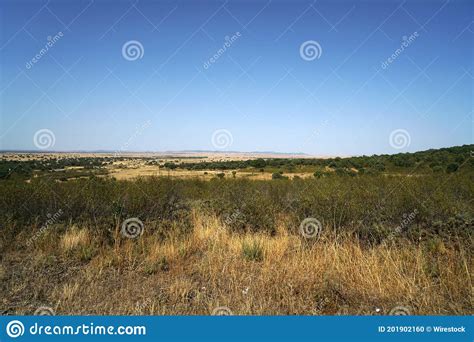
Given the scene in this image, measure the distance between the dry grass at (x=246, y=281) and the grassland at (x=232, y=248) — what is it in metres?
0.02

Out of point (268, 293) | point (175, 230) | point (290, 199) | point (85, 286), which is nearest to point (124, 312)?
point (85, 286)

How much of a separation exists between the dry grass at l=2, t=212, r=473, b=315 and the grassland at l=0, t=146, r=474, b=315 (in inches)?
0.8

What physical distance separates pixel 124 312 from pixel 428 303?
3.66 m

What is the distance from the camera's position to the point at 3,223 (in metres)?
6.99

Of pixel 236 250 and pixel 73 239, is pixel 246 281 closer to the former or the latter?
pixel 236 250

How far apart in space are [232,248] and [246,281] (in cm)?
137

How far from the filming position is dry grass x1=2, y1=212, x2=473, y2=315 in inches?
154

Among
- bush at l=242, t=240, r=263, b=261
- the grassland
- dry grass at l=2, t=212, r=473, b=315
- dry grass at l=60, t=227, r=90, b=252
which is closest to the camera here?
dry grass at l=2, t=212, r=473, b=315

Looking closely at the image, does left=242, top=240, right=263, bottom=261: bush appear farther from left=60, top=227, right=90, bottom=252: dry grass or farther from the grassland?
left=60, top=227, right=90, bottom=252: dry grass

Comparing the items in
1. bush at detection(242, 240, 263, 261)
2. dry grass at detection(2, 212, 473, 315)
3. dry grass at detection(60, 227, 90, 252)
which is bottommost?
dry grass at detection(2, 212, 473, 315)

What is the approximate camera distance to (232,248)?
5.90 meters

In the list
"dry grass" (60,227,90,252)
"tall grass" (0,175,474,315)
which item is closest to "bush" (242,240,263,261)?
"tall grass" (0,175,474,315)

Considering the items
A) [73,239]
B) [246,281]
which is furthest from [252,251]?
[73,239]

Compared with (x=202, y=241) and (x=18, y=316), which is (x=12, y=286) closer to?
(x=18, y=316)
